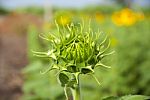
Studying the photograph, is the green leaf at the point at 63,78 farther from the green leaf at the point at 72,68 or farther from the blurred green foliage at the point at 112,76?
the blurred green foliage at the point at 112,76

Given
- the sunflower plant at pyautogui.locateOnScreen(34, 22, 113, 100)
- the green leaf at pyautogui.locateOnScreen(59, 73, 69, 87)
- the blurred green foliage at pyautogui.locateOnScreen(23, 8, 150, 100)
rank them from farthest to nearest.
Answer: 1. the blurred green foliage at pyautogui.locateOnScreen(23, 8, 150, 100)
2. the green leaf at pyautogui.locateOnScreen(59, 73, 69, 87)
3. the sunflower plant at pyautogui.locateOnScreen(34, 22, 113, 100)

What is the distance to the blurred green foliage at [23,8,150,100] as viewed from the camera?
3236 mm

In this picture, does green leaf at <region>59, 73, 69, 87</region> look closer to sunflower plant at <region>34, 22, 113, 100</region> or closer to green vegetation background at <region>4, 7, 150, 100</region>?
sunflower plant at <region>34, 22, 113, 100</region>

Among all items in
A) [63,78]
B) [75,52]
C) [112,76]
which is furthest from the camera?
[112,76]

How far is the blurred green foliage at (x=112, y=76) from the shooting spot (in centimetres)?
324

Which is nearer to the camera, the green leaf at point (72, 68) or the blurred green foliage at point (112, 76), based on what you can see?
the green leaf at point (72, 68)

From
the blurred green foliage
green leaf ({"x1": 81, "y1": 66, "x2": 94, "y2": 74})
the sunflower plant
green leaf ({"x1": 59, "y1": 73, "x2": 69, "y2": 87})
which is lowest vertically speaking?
the blurred green foliage

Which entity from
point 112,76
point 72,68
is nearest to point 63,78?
point 72,68

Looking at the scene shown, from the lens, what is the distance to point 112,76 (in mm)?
4266

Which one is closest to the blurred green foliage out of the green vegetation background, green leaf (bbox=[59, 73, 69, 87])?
the green vegetation background

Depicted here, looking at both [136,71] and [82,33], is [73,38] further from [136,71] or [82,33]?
[136,71]

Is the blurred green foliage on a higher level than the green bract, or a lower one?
lower

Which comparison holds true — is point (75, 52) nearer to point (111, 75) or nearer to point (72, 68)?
point (72, 68)

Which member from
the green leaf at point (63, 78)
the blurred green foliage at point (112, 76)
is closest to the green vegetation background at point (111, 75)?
the blurred green foliage at point (112, 76)
